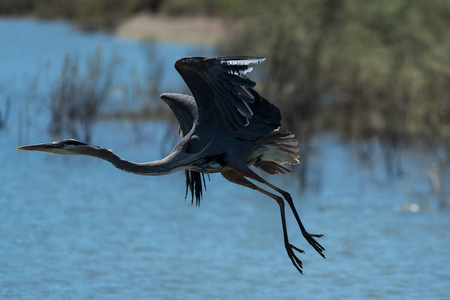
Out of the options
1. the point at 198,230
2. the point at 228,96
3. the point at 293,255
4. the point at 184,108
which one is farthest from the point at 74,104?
the point at 293,255

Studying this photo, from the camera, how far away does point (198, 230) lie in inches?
485

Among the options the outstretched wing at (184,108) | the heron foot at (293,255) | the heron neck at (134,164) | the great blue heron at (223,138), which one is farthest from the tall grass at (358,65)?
the heron neck at (134,164)

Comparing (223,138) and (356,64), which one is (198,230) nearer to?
(223,138)

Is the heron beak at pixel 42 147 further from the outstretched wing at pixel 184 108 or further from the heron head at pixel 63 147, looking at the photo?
the outstretched wing at pixel 184 108

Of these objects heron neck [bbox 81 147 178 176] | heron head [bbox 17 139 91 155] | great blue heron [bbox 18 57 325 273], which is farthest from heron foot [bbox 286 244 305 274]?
heron head [bbox 17 139 91 155]

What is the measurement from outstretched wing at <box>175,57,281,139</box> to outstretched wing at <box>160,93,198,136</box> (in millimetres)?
261

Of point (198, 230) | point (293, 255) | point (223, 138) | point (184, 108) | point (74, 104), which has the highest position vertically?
point (74, 104)

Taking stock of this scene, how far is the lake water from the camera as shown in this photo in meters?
9.85

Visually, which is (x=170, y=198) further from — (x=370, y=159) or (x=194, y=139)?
(x=194, y=139)

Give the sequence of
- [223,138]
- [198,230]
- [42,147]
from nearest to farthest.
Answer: [42,147]
[223,138]
[198,230]

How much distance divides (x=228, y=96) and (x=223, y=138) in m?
0.45

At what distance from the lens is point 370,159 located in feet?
54.1

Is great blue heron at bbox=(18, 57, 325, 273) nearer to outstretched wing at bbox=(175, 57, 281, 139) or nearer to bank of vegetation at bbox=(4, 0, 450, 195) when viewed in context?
outstretched wing at bbox=(175, 57, 281, 139)

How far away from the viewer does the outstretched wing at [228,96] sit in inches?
273
